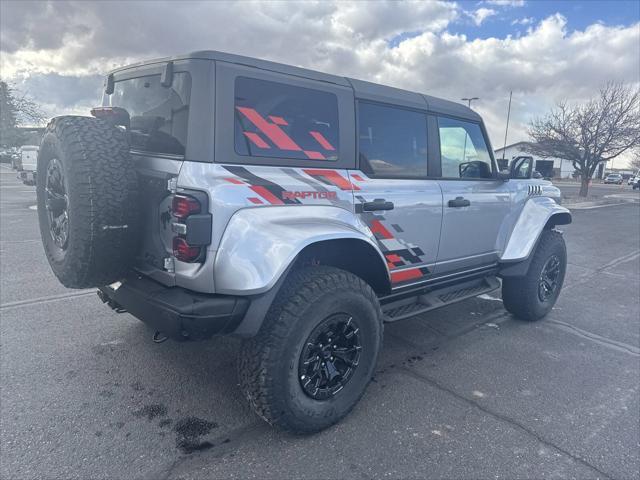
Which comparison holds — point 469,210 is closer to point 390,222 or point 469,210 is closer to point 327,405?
point 390,222

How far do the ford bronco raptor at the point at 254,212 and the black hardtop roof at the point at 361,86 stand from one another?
15 millimetres

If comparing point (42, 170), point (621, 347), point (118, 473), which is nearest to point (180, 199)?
point (42, 170)

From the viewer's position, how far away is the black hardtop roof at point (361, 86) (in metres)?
2.39

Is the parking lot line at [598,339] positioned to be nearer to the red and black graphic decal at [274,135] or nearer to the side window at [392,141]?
the side window at [392,141]

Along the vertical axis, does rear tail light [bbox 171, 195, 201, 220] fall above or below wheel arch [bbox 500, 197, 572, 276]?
above

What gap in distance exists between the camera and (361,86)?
3.10 meters

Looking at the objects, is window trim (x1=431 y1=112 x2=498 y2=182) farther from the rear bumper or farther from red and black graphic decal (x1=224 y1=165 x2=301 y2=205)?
the rear bumper

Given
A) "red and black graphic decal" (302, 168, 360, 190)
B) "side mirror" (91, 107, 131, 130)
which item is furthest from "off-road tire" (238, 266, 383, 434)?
"side mirror" (91, 107, 131, 130)

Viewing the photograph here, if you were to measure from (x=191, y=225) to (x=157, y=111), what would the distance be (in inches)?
35.1

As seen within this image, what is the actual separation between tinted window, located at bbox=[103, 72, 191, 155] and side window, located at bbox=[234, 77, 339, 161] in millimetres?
296

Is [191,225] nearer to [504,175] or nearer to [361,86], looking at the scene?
[361,86]

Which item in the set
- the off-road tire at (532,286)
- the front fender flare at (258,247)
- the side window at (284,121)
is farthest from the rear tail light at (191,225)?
the off-road tire at (532,286)

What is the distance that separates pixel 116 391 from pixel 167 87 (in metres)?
2.03

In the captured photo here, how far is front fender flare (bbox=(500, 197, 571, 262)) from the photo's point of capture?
4.31 meters
